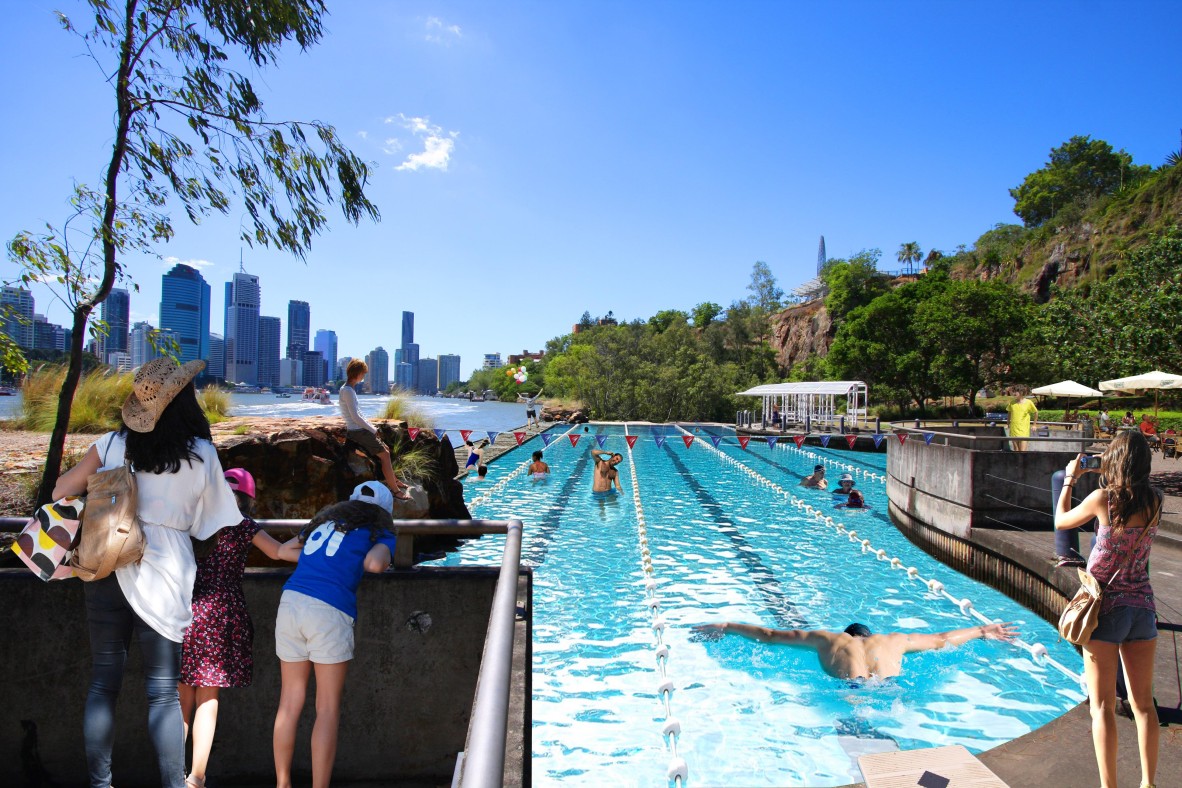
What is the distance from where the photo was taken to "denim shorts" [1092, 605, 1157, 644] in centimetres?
292

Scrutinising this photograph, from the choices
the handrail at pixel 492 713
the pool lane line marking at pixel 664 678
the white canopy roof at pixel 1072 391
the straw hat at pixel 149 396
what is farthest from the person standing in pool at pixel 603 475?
the white canopy roof at pixel 1072 391

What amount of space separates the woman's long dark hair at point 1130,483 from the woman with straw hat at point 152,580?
13.2 feet

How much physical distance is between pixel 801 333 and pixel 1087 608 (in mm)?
85720

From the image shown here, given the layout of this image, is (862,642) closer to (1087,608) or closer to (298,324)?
(1087,608)

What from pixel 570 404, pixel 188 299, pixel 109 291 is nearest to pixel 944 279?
pixel 570 404

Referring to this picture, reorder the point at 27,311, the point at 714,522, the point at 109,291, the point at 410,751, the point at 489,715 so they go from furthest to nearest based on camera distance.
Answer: the point at 714,522, the point at 27,311, the point at 109,291, the point at 410,751, the point at 489,715

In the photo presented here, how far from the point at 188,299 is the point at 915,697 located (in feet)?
68.0

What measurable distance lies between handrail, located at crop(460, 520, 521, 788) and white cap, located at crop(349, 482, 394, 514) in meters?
1.34

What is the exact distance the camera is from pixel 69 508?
2.44 meters

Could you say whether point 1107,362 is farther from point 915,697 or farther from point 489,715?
point 489,715

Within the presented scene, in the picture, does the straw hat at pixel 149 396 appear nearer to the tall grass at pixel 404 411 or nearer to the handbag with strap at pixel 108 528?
the handbag with strap at pixel 108 528

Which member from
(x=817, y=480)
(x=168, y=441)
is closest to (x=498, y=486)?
(x=817, y=480)

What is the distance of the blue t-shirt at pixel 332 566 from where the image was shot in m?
2.77

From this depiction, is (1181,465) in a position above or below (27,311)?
below
